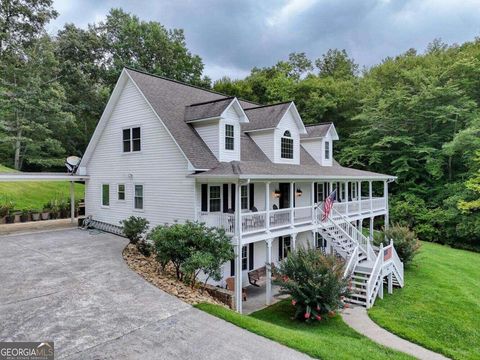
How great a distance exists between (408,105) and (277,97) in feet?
44.5

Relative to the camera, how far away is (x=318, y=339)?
769 cm

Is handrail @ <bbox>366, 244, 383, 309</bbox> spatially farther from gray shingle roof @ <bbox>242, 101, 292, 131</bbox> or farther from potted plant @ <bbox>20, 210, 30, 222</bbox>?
potted plant @ <bbox>20, 210, 30, 222</bbox>

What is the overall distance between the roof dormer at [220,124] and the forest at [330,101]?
1848cm

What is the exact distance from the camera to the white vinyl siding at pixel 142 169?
13633 mm

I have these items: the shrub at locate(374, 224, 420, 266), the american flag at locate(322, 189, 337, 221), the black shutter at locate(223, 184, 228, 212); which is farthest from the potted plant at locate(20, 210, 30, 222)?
the shrub at locate(374, 224, 420, 266)

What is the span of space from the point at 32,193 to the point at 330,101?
1123 inches

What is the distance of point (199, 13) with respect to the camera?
85.0ft

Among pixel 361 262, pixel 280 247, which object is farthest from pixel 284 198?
pixel 361 262

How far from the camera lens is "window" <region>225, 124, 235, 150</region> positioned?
576 inches

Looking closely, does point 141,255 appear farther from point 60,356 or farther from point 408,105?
point 408,105

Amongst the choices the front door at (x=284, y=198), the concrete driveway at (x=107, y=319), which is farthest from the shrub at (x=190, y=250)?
the front door at (x=284, y=198)

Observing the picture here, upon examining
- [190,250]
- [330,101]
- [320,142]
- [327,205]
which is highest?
[330,101]

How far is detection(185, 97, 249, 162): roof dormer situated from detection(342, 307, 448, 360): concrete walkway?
791cm

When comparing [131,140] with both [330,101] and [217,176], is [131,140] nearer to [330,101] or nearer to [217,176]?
[217,176]
